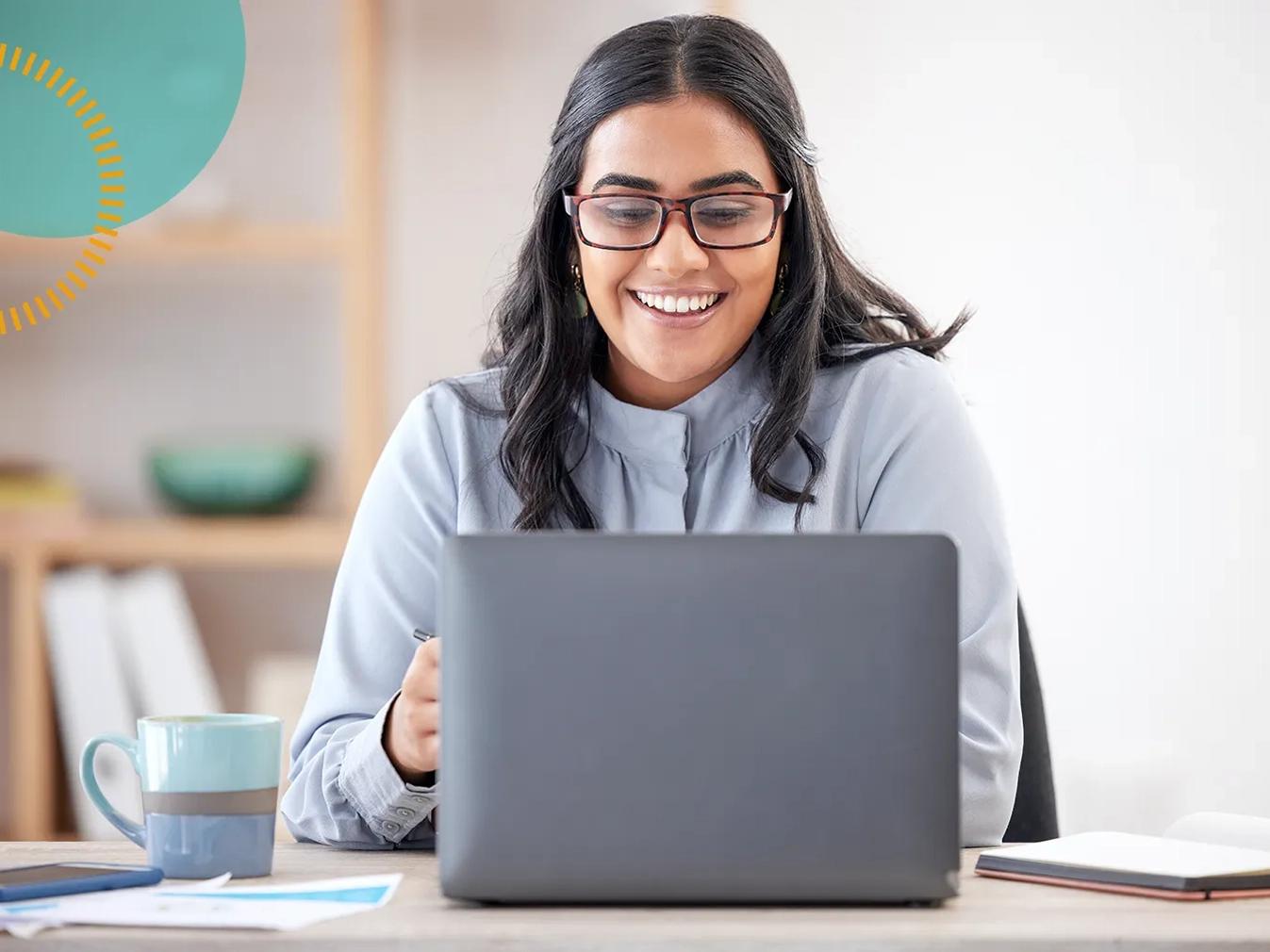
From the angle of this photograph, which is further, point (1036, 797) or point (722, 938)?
point (1036, 797)

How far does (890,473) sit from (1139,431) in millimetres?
1490

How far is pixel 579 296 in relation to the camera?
176 cm

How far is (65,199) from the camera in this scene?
111 inches

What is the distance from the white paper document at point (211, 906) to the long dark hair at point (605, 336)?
2.18 feet

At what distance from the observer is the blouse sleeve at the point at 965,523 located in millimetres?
1327

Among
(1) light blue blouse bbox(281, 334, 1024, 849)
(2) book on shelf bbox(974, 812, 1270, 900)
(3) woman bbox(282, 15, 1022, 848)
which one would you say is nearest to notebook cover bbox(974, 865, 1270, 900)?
(2) book on shelf bbox(974, 812, 1270, 900)

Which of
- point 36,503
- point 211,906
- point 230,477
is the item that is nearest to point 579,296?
point 211,906

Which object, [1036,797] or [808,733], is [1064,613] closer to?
[1036,797]

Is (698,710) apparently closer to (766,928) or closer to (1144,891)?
(766,928)

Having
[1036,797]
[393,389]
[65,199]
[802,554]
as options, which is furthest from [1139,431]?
[802,554]

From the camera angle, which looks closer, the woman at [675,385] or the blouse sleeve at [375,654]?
the blouse sleeve at [375,654]

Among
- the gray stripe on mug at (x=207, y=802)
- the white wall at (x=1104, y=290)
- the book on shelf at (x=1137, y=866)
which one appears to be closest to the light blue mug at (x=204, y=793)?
the gray stripe on mug at (x=207, y=802)

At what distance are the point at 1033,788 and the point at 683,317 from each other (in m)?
0.57

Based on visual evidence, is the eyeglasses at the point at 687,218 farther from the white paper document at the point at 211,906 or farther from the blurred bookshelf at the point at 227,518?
the blurred bookshelf at the point at 227,518
